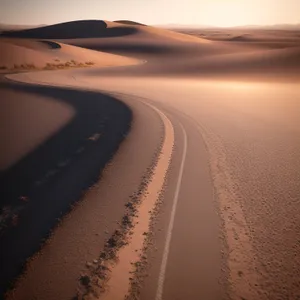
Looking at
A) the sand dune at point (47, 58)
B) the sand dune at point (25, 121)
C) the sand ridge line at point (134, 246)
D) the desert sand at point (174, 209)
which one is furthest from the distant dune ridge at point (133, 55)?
the sand ridge line at point (134, 246)

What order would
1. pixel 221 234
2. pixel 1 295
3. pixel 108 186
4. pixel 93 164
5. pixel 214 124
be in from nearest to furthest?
pixel 1 295 → pixel 221 234 → pixel 108 186 → pixel 93 164 → pixel 214 124

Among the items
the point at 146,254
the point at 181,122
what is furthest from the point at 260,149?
the point at 146,254

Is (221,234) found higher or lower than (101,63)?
lower

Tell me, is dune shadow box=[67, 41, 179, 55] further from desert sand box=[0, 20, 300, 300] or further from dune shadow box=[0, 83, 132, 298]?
desert sand box=[0, 20, 300, 300]

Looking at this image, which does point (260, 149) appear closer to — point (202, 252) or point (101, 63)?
point (202, 252)

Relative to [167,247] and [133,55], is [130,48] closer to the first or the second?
[133,55]
